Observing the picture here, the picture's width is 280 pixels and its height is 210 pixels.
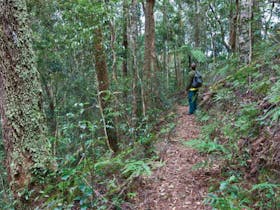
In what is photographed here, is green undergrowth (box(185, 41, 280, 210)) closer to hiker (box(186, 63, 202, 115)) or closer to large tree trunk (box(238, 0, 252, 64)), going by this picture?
large tree trunk (box(238, 0, 252, 64))

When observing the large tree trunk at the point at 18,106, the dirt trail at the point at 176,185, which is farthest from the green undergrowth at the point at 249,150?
the large tree trunk at the point at 18,106

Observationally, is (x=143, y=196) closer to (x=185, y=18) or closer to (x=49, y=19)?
(x=49, y=19)

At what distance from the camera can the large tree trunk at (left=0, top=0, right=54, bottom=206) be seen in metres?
3.85

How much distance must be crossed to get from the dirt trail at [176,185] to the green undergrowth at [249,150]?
0.20m

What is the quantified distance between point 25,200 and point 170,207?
2.14 m

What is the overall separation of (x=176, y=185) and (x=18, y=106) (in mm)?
2752

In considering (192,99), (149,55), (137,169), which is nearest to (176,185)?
(137,169)

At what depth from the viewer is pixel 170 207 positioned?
3469mm

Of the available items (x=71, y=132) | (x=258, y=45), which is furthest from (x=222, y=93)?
(x=71, y=132)

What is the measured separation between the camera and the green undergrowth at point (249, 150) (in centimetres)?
300

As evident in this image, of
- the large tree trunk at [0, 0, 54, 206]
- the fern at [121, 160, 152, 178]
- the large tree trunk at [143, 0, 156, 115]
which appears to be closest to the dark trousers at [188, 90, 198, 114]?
the large tree trunk at [143, 0, 156, 115]

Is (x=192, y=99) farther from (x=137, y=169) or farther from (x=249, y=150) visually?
(x=137, y=169)

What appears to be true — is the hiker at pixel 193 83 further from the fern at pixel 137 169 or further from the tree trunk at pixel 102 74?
the fern at pixel 137 169

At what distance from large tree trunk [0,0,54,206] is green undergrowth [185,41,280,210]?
2.54 meters
